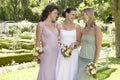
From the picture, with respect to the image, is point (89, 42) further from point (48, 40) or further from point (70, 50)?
point (48, 40)

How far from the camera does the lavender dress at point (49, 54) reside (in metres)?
5.53

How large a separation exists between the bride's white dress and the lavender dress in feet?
0.30

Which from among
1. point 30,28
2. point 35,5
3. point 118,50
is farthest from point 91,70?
point 35,5

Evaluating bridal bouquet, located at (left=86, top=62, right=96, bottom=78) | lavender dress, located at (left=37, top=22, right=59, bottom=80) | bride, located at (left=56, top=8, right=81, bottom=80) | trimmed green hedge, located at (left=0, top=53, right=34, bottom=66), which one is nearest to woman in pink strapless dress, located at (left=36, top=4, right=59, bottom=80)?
lavender dress, located at (left=37, top=22, right=59, bottom=80)

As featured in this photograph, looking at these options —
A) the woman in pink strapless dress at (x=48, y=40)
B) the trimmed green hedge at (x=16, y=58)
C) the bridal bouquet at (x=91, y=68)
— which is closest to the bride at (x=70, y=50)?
the woman in pink strapless dress at (x=48, y=40)

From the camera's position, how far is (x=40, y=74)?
5.73m

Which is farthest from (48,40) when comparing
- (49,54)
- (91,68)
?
(91,68)

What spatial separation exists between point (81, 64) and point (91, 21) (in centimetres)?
76

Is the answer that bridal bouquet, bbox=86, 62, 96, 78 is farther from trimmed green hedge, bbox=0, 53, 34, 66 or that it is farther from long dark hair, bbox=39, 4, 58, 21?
trimmed green hedge, bbox=0, 53, 34, 66

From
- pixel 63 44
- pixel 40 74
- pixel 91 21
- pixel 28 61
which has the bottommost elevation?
pixel 28 61

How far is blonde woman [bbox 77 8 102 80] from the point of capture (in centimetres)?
518

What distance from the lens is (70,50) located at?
18.2 feet

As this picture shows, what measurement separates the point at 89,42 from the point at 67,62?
2.02 ft

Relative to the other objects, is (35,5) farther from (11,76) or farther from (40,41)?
(40,41)
